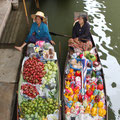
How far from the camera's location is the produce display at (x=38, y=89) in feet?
10.7

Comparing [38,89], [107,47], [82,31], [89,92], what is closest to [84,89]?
[89,92]

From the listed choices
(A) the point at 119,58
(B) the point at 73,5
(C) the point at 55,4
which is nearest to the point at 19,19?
(C) the point at 55,4

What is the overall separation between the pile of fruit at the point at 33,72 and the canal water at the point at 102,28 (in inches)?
49.3

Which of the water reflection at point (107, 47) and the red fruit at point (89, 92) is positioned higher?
the water reflection at point (107, 47)

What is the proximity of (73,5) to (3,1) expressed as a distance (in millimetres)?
3366

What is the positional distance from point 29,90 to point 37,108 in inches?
18.5

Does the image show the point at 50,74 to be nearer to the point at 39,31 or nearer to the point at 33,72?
the point at 33,72

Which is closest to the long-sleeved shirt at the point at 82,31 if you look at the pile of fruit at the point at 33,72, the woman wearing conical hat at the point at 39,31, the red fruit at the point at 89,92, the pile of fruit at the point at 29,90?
the woman wearing conical hat at the point at 39,31

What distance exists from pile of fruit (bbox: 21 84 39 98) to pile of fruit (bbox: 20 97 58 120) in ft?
0.49

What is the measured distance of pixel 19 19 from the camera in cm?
652

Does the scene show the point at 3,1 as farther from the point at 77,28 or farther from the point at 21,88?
the point at 21,88

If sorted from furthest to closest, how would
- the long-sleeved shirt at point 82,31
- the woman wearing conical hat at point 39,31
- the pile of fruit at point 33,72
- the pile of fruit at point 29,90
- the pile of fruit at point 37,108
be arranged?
1. the long-sleeved shirt at point 82,31
2. the woman wearing conical hat at point 39,31
3. the pile of fruit at point 33,72
4. the pile of fruit at point 29,90
5. the pile of fruit at point 37,108

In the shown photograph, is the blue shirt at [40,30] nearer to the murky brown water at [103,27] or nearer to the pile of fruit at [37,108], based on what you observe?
the murky brown water at [103,27]

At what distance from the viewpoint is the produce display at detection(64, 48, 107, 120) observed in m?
3.31
